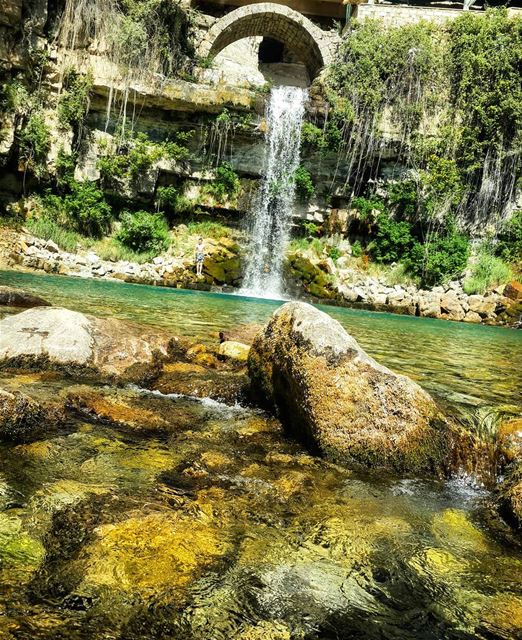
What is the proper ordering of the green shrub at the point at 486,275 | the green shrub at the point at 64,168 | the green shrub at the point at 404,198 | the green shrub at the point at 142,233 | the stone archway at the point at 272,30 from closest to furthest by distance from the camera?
the green shrub at the point at 486,275
the green shrub at the point at 64,168
the green shrub at the point at 142,233
the green shrub at the point at 404,198
the stone archway at the point at 272,30

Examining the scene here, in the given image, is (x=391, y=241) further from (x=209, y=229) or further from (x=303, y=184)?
(x=209, y=229)

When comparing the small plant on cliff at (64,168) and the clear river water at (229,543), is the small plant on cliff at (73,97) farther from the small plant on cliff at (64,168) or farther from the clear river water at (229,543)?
the clear river water at (229,543)

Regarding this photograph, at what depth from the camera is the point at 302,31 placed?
21094 mm

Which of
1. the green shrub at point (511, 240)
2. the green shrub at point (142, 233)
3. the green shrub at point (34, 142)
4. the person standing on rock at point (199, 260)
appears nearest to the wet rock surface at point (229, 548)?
the person standing on rock at point (199, 260)

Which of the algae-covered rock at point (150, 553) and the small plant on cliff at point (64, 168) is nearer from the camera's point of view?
the algae-covered rock at point (150, 553)

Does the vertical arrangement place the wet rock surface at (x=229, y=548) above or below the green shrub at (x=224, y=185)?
below

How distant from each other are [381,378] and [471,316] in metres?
13.6

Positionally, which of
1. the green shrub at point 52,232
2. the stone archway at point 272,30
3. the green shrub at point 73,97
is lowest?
the green shrub at point 52,232

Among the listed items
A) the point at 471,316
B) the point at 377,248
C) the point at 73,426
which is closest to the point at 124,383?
the point at 73,426

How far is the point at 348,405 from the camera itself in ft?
10.3

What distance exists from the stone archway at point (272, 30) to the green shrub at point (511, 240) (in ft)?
33.8

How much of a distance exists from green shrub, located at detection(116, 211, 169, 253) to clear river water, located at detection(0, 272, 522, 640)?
1514 centimetres

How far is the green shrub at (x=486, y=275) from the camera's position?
1705cm

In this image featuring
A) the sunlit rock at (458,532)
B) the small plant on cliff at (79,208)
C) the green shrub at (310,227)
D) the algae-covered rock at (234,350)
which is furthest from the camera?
the green shrub at (310,227)
